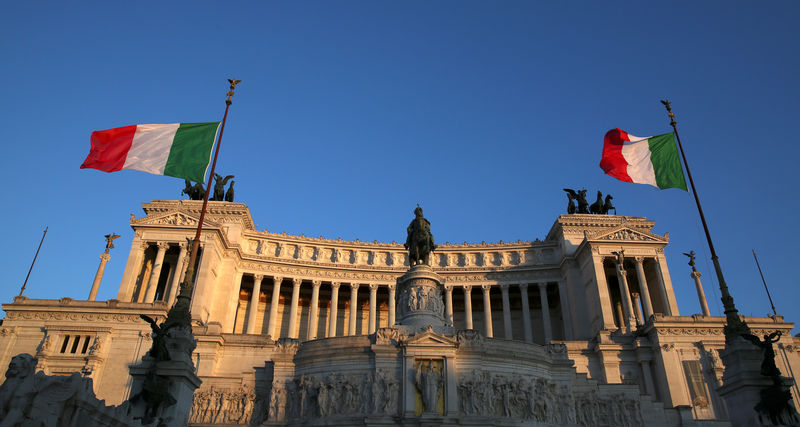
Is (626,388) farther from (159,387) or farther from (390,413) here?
(159,387)

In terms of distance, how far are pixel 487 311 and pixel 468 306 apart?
6.86 feet

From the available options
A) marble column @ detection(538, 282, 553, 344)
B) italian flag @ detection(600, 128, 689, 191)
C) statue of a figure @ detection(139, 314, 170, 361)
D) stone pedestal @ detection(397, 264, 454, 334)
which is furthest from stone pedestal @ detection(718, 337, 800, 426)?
marble column @ detection(538, 282, 553, 344)

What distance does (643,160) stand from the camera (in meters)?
27.9

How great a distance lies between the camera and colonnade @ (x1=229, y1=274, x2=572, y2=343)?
57.5 metres

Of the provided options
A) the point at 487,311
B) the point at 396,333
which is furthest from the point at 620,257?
the point at 396,333

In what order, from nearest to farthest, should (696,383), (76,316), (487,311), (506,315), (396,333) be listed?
(396,333)
(696,383)
(76,316)
(506,315)
(487,311)

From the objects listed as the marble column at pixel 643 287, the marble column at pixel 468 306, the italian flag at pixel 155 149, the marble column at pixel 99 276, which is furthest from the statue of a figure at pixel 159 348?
the marble column at pixel 643 287

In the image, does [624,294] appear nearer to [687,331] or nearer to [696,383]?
[687,331]

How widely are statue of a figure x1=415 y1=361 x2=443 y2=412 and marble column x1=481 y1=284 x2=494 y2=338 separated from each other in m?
34.2

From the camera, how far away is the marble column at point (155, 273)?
50344mm

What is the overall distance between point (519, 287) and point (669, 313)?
1556 centimetres

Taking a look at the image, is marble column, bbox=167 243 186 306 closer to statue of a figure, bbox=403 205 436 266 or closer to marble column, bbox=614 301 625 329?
statue of a figure, bbox=403 205 436 266

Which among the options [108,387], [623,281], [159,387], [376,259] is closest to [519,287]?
[623,281]

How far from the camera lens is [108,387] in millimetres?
38438
